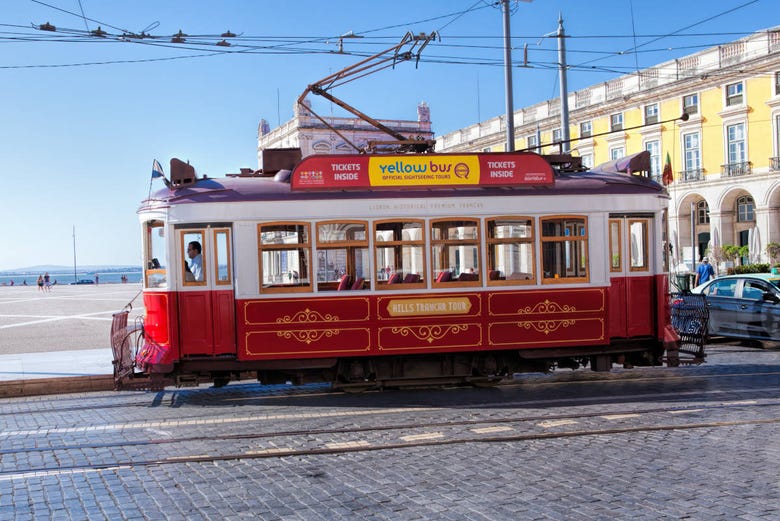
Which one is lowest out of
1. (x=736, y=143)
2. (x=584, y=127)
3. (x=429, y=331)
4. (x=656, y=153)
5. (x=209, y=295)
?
(x=429, y=331)

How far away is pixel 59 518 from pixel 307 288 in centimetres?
528

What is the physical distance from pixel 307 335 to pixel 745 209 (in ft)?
134

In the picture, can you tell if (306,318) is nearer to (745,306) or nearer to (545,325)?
(545,325)

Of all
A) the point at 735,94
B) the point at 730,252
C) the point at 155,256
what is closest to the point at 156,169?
the point at 155,256

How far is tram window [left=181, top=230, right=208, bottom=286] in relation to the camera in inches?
416

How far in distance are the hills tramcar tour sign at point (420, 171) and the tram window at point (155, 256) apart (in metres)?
1.99

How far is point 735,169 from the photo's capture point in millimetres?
43344

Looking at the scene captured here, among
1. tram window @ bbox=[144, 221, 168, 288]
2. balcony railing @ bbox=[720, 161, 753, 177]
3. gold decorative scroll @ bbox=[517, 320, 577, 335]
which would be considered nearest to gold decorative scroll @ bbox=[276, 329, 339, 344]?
tram window @ bbox=[144, 221, 168, 288]

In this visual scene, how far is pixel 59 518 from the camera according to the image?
18.8 ft

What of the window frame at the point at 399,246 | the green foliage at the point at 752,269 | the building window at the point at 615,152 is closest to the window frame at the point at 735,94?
the building window at the point at 615,152

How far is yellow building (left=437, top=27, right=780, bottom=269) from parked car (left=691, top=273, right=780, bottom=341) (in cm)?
2279

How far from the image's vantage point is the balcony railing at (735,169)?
140 feet

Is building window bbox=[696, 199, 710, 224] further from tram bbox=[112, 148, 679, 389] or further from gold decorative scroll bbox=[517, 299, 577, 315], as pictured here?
gold decorative scroll bbox=[517, 299, 577, 315]

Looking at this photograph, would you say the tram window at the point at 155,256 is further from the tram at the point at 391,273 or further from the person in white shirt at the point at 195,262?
the person in white shirt at the point at 195,262
